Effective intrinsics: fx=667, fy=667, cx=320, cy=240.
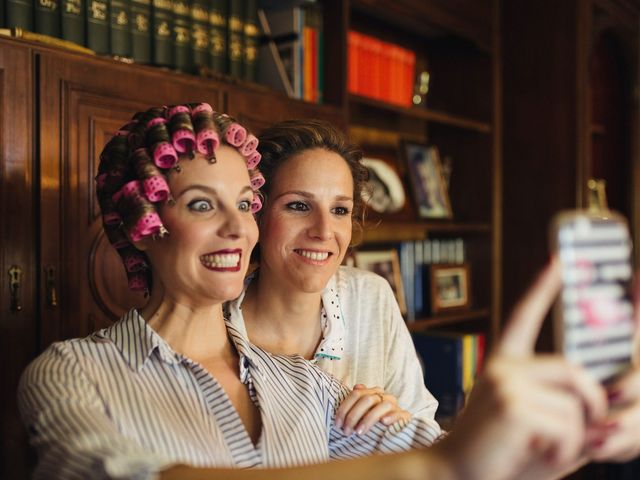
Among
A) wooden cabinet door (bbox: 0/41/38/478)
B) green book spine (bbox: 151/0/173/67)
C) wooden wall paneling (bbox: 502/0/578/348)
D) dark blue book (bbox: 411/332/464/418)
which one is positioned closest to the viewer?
wooden cabinet door (bbox: 0/41/38/478)

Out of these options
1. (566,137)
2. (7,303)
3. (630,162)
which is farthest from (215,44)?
(630,162)

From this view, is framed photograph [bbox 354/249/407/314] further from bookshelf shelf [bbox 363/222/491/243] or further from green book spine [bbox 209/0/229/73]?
green book spine [bbox 209/0/229/73]

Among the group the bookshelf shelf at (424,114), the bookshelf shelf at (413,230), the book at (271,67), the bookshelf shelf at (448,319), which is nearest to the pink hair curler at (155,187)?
the book at (271,67)

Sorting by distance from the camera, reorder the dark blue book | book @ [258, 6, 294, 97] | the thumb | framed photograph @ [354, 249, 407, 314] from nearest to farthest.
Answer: the thumb → book @ [258, 6, 294, 97] → framed photograph @ [354, 249, 407, 314] → the dark blue book

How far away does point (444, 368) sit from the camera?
268 centimetres

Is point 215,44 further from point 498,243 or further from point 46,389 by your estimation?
point 498,243

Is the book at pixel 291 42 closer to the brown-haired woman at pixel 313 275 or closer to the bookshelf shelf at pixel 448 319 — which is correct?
the brown-haired woman at pixel 313 275

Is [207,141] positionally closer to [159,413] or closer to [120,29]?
[159,413]

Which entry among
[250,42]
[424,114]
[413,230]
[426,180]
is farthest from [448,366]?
[250,42]

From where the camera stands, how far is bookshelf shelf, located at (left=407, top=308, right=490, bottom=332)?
102 inches

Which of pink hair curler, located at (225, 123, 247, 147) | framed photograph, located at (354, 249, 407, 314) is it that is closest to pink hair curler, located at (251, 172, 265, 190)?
pink hair curler, located at (225, 123, 247, 147)

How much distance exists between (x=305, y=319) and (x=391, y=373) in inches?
10.5

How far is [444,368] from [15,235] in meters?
1.78

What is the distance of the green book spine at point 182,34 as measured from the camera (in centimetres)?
181
